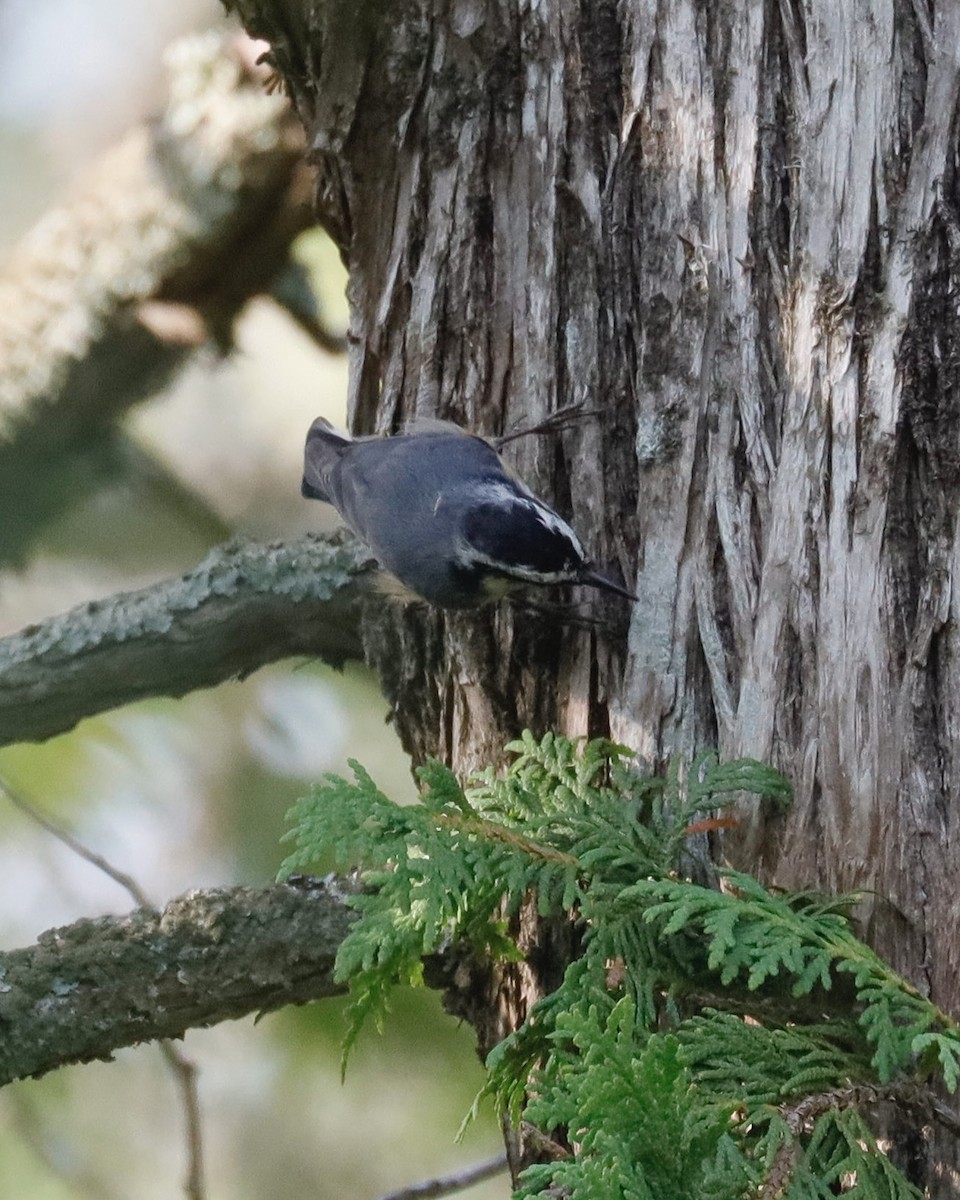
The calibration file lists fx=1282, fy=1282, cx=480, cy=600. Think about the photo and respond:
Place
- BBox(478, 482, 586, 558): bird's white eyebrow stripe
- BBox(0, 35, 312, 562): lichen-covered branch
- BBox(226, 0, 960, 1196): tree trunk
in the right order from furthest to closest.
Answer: BBox(0, 35, 312, 562): lichen-covered branch
BBox(478, 482, 586, 558): bird's white eyebrow stripe
BBox(226, 0, 960, 1196): tree trunk

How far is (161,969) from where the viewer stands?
192 centimetres

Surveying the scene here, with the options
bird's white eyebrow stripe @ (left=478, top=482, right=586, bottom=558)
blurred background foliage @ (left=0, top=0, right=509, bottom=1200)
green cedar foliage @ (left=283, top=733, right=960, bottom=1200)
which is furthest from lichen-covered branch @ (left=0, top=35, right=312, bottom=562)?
green cedar foliage @ (left=283, top=733, right=960, bottom=1200)

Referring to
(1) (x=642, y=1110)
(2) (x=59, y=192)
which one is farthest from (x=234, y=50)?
(1) (x=642, y=1110)

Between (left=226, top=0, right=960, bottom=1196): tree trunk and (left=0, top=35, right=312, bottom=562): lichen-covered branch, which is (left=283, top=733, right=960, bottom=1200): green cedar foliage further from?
(left=0, top=35, right=312, bottom=562): lichen-covered branch

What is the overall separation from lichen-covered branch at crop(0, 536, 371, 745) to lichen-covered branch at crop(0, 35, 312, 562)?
63.9 inches

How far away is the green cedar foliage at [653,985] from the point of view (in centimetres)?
128

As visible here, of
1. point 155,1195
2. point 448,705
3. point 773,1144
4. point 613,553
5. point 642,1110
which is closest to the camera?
point 642,1110

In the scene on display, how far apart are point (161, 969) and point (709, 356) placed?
125 cm

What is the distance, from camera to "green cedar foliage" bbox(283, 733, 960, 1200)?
1.28 meters

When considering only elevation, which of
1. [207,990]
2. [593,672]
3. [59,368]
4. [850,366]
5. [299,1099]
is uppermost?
[59,368]

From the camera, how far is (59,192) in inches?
185

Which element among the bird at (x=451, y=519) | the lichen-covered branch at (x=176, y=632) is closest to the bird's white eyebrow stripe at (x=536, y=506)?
the bird at (x=451, y=519)

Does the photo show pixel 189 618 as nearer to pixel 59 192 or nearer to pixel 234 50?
pixel 234 50

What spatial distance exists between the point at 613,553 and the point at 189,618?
868mm
